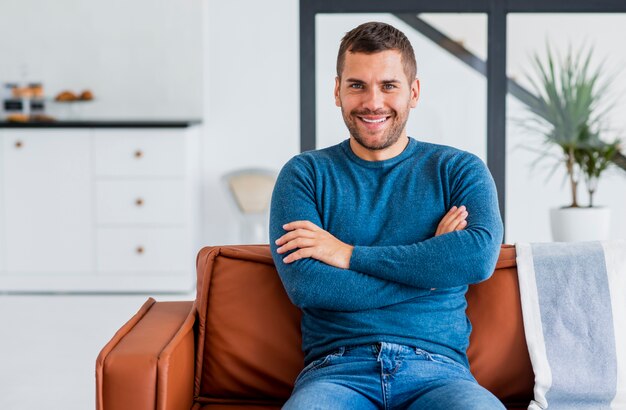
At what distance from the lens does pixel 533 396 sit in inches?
87.7

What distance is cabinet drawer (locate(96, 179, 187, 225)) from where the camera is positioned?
5.71 metres

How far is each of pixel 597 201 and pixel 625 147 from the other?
1.11 feet

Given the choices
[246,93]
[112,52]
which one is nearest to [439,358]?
[246,93]

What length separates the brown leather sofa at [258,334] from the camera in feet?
7.32

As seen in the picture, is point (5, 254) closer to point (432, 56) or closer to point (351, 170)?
point (432, 56)

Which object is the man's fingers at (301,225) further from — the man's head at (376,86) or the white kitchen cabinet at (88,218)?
the white kitchen cabinet at (88,218)

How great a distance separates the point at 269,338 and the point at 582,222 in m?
3.53

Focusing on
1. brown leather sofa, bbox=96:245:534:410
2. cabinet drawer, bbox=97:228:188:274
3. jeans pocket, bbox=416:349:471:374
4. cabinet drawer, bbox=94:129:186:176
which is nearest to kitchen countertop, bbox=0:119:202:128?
cabinet drawer, bbox=94:129:186:176

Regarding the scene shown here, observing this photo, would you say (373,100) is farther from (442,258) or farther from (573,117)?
(573,117)

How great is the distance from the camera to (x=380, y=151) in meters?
2.27

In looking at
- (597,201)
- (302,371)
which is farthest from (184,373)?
(597,201)

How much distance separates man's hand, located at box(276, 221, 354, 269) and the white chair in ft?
11.4

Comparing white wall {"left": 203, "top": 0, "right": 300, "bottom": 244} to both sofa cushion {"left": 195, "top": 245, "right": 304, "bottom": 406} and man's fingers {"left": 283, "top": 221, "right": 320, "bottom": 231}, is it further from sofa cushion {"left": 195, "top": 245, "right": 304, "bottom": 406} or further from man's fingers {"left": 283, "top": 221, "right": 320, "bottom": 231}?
man's fingers {"left": 283, "top": 221, "right": 320, "bottom": 231}

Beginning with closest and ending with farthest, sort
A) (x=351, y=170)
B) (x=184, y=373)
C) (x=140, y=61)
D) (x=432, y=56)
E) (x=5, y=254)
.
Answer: (x=184, y=373)
(x=351, y=170)
(x=432, y=56)
(x=5, y=254)
(x=140, y=61)
